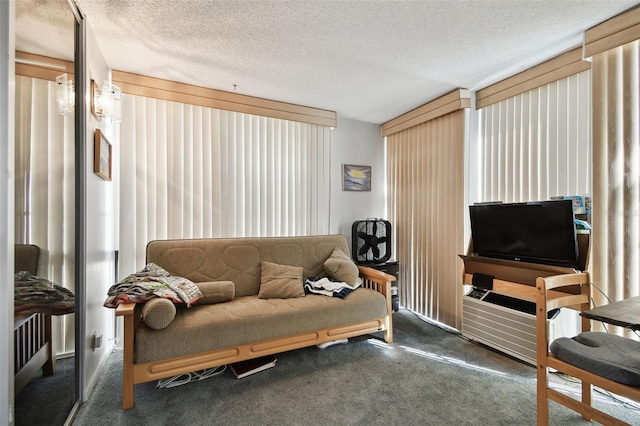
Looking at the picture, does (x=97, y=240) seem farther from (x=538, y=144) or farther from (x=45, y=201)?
(x=538, y=144)

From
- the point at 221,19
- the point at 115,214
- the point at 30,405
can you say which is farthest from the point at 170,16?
the point at 30,405

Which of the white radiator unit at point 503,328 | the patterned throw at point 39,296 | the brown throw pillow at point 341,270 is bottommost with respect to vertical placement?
the white radiator unit at point 503,328

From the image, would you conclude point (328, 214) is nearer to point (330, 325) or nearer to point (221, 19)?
point (330, 325)

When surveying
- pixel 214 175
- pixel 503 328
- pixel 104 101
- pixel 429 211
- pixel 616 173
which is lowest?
pixel 503 328

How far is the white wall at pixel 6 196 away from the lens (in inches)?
40.9

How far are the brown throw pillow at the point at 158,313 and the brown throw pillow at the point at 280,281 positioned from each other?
2.78 feet

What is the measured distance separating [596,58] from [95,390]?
13.9 feet

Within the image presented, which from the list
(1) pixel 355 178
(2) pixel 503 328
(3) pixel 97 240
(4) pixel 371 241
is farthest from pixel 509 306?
(3) pixel 97 240

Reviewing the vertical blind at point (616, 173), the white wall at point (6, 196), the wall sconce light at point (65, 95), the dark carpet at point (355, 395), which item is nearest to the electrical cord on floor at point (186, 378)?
the dark carpet at point (355, 395)

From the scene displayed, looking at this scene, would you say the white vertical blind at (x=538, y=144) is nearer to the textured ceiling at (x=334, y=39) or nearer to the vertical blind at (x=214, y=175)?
the textured ceiling at (x=334, y=39)

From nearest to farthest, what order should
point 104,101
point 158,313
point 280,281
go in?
1. point 158,313
2. point 104,101
3. point 280,281

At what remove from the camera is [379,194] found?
13.2ft

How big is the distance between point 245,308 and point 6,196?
1518mm

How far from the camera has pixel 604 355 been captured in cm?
129
